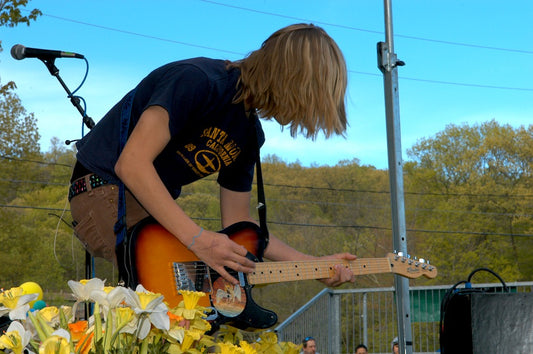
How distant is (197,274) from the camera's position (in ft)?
7.99

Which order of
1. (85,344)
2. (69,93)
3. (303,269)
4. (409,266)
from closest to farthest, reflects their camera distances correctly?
(85,344) < (303,269) < (409,266) < (69,93)

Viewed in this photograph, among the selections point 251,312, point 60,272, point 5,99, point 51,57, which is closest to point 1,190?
point 5,99

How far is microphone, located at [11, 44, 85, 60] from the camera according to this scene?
141 inches

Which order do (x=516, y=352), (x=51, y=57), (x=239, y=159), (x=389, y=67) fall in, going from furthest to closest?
(x=389, y=67) → (x=51, y=57) → (x=239, y=159) → (x=516, y=352)

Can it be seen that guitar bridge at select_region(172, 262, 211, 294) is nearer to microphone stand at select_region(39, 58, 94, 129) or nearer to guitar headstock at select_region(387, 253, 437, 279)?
guitar headstock at select_region(387, 253, 437, 279)

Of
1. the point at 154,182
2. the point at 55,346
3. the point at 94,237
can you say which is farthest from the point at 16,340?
the point at 94,237

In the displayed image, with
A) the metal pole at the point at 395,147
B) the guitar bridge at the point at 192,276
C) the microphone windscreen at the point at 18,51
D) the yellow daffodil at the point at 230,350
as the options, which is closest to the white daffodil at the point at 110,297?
the yellow daffodil at the point at 230,350

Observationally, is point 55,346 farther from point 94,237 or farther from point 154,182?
point 94,237

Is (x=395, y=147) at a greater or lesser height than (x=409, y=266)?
greater

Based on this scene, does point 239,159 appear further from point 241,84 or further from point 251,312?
point 251,312

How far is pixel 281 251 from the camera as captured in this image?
2.92 metres

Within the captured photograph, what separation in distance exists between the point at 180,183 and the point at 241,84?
483 mm

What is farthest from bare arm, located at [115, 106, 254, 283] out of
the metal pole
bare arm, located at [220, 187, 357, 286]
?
the metal pole

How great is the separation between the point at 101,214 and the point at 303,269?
3.08 ft
